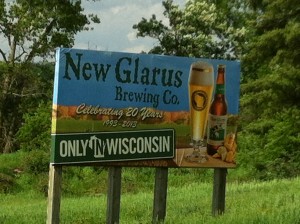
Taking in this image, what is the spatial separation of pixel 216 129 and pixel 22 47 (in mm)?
30286

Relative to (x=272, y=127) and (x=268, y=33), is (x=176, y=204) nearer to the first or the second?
(x=268, y=33)

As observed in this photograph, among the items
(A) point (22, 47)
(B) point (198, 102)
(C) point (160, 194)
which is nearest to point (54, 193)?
(C) point (160, 194)

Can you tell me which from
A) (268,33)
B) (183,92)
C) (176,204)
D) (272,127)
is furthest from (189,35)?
(183,92)

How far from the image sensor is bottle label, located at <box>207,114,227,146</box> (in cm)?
991

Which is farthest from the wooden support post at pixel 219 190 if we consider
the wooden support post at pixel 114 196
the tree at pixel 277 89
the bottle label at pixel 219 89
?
the tree at pixel 277 89

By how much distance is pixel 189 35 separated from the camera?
4416 centimetres

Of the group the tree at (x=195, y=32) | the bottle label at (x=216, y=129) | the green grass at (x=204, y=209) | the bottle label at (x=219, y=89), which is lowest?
the green grass at (x=204, y=209)

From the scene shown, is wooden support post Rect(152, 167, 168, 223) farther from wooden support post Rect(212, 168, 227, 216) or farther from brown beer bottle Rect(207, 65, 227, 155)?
wooden support post Rect(212, 168, 227, 216)

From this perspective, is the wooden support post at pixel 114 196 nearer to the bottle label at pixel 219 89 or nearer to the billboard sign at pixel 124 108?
the billboard sign at pixel 124 108

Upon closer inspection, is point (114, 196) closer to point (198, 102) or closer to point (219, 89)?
point (198, 102)

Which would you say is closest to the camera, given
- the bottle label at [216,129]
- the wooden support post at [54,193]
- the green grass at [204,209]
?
the green grass at [204,209]

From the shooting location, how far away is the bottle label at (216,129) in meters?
9.91

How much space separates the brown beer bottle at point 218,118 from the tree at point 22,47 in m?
26.8

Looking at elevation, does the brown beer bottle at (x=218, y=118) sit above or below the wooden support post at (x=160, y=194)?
above
